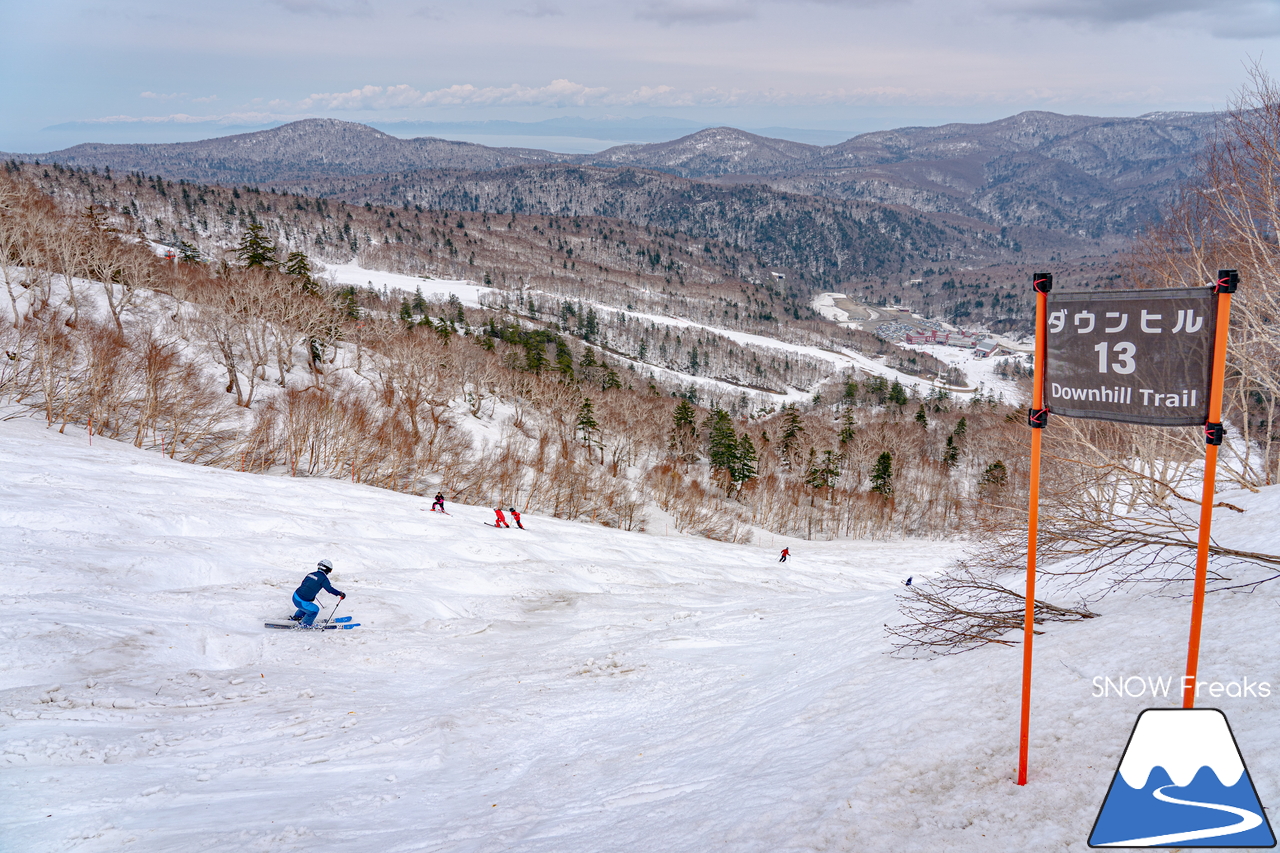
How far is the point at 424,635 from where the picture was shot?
13297 millimetres

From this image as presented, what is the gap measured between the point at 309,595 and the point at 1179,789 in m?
13.8

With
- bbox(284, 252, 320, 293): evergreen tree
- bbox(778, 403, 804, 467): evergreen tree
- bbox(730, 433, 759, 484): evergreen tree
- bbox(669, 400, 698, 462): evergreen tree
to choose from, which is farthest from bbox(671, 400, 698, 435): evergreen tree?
bbox(284, 252, 320, 293): evergreen tree

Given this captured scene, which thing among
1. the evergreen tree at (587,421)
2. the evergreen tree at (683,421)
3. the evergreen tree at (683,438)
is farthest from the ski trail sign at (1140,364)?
the evergreen tree at (683,421)

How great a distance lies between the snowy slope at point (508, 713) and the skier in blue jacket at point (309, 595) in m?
0.51

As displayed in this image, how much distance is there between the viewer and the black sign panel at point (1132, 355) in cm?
418

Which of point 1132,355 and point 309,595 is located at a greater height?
point 1132,355

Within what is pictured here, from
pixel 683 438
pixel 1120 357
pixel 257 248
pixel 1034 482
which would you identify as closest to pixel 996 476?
pixel 683 438

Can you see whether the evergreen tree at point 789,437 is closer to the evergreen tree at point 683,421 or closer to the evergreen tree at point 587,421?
the evergreen tree at point 683,421

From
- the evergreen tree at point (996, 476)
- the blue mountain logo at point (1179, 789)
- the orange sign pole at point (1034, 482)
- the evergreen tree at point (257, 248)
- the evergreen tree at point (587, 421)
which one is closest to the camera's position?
the blue mountain logo at point (1179, 789)

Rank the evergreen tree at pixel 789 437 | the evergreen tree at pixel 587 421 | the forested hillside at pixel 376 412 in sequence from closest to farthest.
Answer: the forested hillside at pixel 376 412 → the evergreen tree at pixel 587 421 → the evergreen tree at pixel 789 437

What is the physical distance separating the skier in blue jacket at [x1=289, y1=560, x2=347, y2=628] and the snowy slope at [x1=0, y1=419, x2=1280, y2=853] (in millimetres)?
512

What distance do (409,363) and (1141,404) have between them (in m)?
56.2

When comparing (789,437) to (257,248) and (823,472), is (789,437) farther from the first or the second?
(257,248)

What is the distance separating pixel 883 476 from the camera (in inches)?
2672
